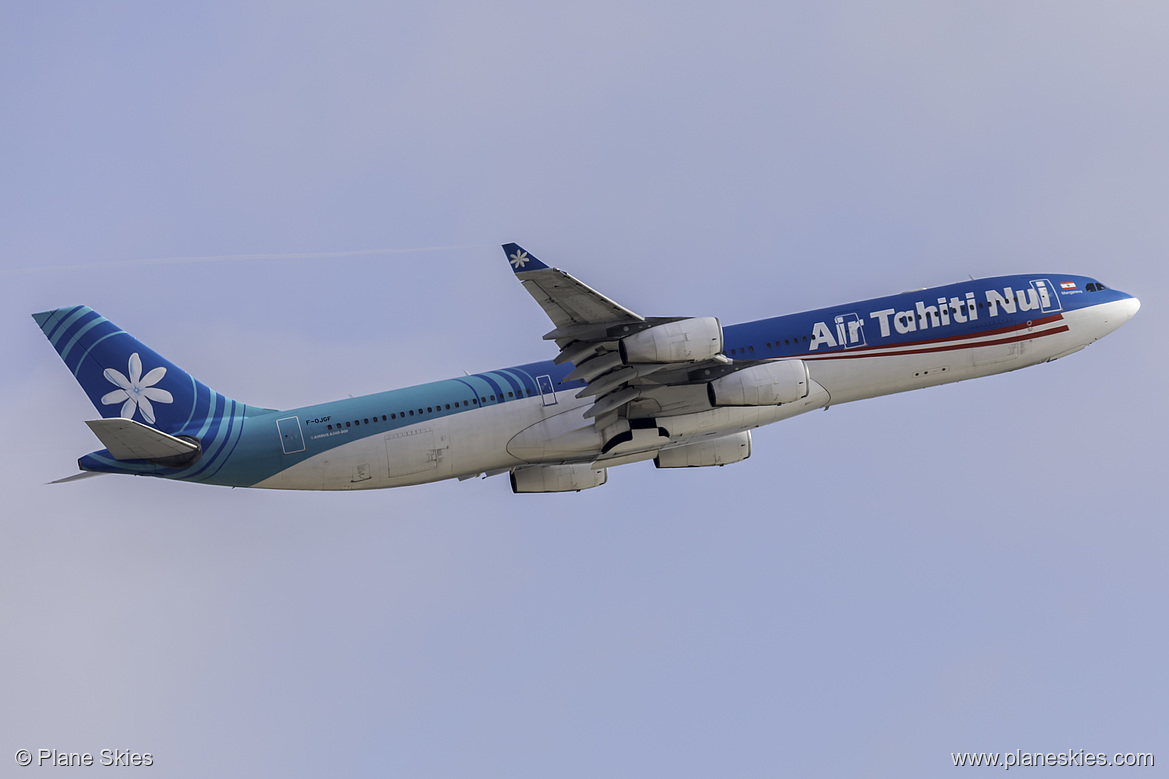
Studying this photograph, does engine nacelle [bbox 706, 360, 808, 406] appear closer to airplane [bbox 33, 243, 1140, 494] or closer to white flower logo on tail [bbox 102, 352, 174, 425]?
airplane [bbox 33, 243, 1140, 494]

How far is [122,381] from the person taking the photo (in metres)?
45.1

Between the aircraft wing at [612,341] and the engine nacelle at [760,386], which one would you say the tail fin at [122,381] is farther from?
the engine nacelle at [760,386]

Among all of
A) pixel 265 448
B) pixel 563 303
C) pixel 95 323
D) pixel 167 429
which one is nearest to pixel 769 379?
pixel 563 303

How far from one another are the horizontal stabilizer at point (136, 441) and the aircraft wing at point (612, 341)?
1271 centimetres

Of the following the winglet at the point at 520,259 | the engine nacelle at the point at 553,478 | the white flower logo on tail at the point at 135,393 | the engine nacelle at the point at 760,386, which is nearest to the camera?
the winglet at the point at 520,259

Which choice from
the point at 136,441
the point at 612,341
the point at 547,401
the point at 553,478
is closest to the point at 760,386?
the point at 612,341

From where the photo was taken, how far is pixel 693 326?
136 ft

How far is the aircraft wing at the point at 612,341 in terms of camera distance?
39500 millimetres

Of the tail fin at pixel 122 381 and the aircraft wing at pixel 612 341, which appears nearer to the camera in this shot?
the aircraft wing at pixel 612 341

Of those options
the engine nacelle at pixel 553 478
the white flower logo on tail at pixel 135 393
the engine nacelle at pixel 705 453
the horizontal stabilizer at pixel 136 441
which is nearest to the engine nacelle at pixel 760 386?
the engine nacelle at pixel 705 453

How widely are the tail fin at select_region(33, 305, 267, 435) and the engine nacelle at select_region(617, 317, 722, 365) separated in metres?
13.8

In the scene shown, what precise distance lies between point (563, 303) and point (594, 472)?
10887 mm

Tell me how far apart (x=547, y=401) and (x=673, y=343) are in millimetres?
6585

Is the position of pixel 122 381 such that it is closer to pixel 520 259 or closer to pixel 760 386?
pixel 520 259
